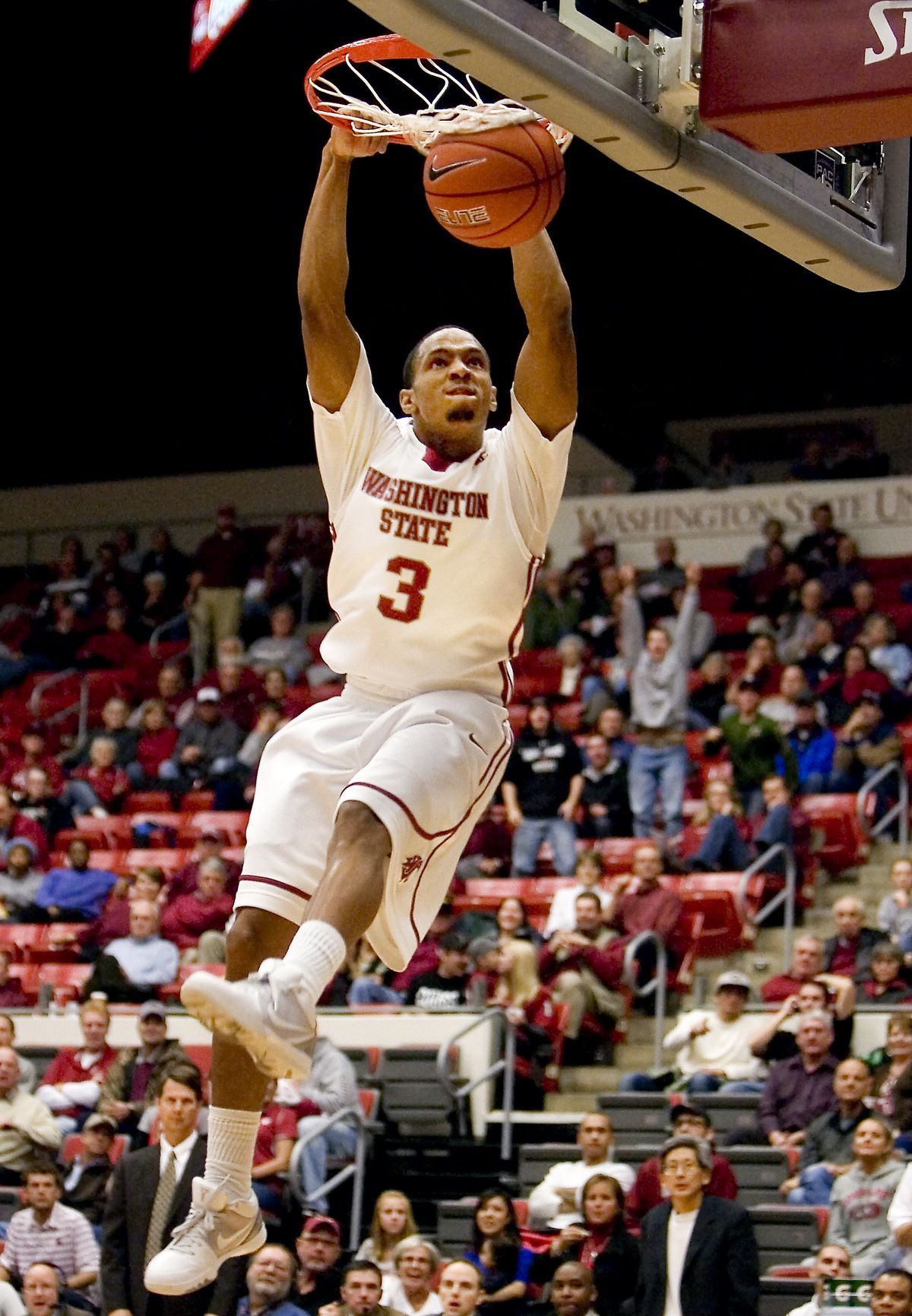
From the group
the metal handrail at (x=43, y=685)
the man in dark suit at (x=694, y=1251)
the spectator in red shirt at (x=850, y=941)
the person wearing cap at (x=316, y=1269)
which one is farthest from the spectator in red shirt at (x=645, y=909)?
the metal handrail at (x=43, y=685)

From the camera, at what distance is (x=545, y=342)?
217 inches

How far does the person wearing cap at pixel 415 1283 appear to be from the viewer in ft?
30.7

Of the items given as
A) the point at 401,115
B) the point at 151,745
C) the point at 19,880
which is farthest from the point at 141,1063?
the point at 401,115

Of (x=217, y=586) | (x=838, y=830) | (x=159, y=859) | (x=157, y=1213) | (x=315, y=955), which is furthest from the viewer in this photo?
(x=217, y=586)

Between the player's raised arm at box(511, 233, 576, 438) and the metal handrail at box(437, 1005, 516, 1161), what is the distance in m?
6.93

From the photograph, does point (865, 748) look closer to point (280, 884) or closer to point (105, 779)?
point (105, 779)

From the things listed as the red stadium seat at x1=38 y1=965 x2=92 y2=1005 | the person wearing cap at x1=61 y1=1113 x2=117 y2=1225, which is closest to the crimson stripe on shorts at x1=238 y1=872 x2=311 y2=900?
the person wearing cap at x1=61 y1=1113 x2=117 y2=1225

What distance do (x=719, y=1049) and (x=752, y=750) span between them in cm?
314

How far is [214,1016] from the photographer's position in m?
4.59

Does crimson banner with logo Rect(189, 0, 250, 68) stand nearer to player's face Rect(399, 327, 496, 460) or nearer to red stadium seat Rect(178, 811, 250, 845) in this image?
red stadium seat Rect(178, 811, 250, 845)

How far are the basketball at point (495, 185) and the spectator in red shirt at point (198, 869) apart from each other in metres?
9.72

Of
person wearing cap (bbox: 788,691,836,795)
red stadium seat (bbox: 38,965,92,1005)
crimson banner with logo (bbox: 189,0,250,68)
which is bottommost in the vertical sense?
red stadium seat (bbox: 38,965,92,1005)

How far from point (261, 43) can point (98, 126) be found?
2450mm

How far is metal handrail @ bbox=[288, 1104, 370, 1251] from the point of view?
11023mm
